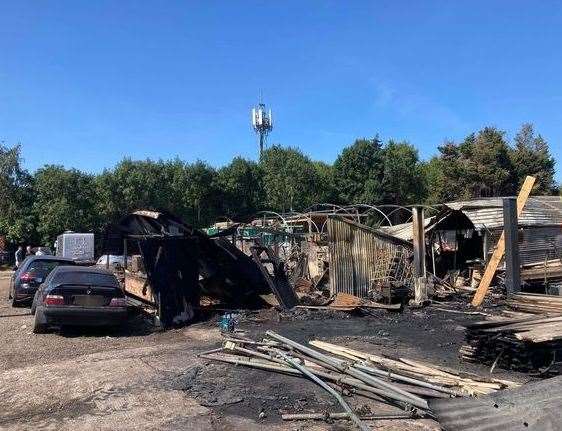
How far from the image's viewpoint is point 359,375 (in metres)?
7.41

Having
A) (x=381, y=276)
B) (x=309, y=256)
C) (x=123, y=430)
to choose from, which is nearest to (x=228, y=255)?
(x=381, y=276)

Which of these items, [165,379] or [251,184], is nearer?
[165,379]

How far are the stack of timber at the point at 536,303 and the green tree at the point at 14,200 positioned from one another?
44432mm

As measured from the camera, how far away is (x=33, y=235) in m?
49.1

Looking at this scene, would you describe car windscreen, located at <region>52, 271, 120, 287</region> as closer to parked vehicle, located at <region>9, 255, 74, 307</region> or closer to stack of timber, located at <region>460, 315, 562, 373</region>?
parked vehicle, located at <region>9, 255, 74, 307</region>

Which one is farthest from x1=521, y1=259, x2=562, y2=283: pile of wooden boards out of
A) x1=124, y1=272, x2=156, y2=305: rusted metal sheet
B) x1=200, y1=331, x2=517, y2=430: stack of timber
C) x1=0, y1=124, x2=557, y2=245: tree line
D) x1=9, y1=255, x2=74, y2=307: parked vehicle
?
x1=0, y1=124, x2=557, y2=245: tree line

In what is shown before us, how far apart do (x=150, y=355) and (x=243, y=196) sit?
42.7 meters

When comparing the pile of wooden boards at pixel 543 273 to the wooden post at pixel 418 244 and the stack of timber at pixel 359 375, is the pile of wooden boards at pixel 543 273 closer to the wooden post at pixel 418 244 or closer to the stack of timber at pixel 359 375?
the wooden post at pixel 418 244

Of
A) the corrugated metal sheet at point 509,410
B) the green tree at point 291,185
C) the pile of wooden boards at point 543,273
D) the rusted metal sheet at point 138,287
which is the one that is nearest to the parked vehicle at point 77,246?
the rusted metal sheet at point 138,287

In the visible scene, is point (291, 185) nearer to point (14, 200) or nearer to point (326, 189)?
point (326, 189)

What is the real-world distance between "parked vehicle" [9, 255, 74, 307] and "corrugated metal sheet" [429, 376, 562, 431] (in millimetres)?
13401

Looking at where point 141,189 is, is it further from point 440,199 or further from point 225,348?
point 225,348

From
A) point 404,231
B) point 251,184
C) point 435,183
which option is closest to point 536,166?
point 435,183

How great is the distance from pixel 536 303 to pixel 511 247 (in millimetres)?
3643
